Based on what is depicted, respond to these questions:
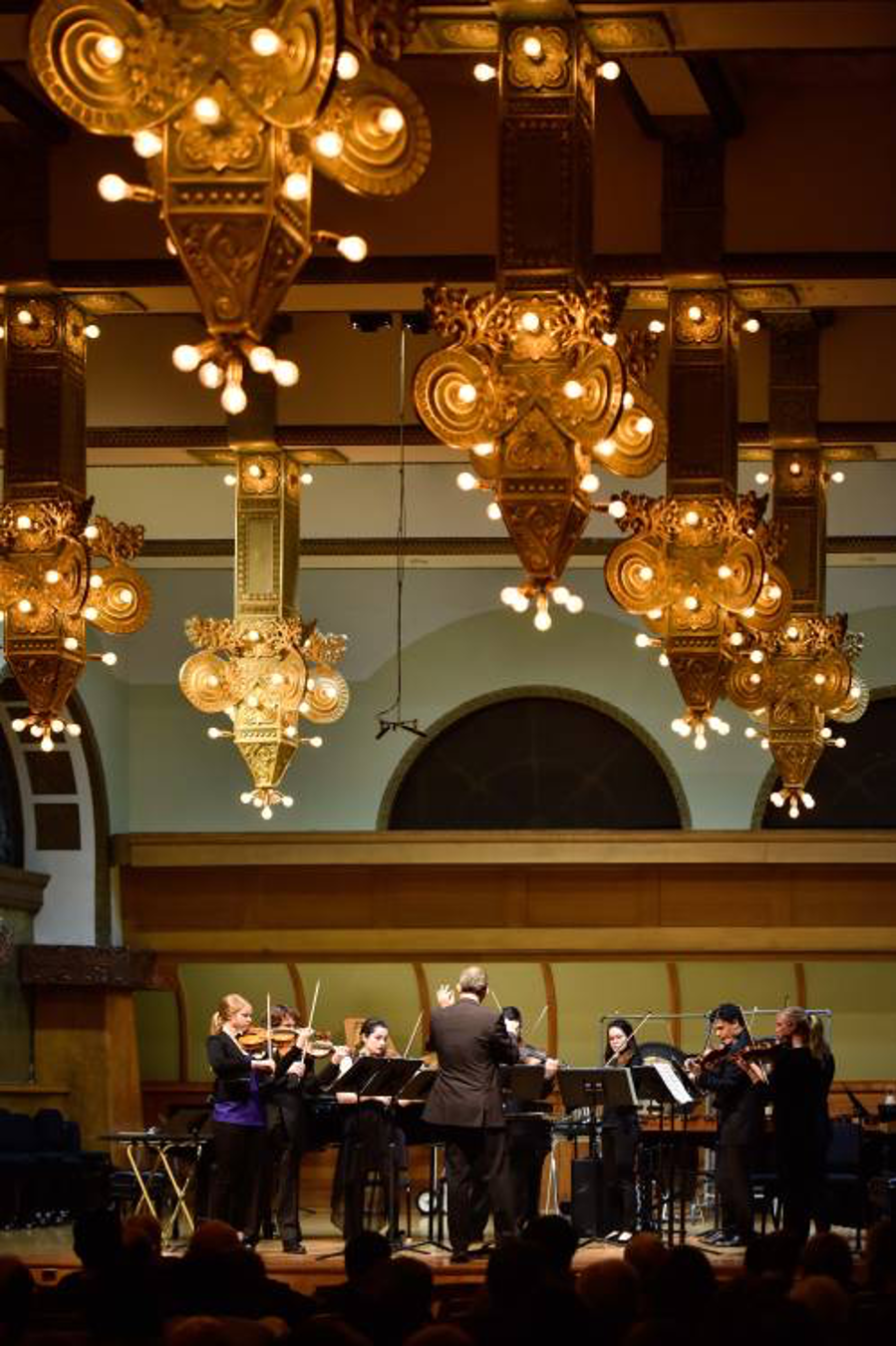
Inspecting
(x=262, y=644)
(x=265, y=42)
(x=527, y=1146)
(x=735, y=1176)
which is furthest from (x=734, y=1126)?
(x=265, y=42)

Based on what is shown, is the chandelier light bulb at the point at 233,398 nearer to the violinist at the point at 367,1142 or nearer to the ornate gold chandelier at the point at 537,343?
the ornate gold chandelier at the point at 537,343

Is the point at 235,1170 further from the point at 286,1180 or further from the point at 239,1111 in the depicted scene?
the point at 286,1180

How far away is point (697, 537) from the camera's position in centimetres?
1683

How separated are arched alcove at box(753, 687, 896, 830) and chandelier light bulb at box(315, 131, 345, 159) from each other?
16.9 metres

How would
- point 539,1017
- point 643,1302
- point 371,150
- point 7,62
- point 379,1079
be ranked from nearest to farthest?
point 643,1302 → point 371,150 → point 7,62 → point 379,1079 → point 539,1017

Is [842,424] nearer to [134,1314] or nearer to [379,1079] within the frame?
[379,1079]

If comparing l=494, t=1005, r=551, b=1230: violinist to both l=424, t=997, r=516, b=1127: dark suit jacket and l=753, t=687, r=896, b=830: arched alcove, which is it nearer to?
l=424, t=997, r=516, b=1127: dark suit jacket

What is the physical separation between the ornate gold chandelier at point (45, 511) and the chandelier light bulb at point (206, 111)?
22.6 ft

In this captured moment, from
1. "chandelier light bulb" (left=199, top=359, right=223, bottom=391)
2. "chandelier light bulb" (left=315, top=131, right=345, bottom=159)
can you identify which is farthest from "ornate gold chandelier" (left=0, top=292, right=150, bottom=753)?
"chandelier light bulb" (left=199, top=359, right=223, bottom=391)

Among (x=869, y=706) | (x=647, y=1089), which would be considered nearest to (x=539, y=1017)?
(x=869, y=706)

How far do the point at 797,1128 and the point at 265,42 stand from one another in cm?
959

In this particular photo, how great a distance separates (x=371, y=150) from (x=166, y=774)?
17.5 meters

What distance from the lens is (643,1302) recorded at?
7578 millimetres

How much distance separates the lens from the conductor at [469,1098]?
1700 centimetres
